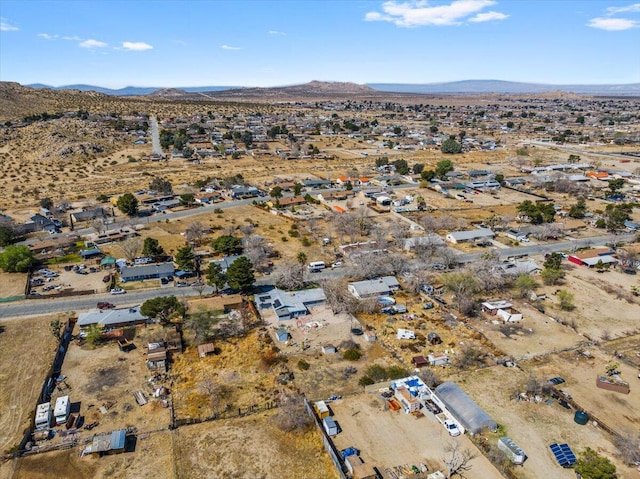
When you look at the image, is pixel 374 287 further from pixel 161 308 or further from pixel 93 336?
pixel 93 336

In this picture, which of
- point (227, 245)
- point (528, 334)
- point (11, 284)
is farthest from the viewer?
point (227, 245)

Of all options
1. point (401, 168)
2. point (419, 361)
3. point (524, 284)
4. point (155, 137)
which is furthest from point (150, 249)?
point (155, 137)

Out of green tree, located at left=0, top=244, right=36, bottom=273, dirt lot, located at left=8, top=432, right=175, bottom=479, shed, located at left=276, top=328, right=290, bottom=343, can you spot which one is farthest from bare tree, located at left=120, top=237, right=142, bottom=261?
dirt lot, located at left=8, top=432, right=175, bottom=479

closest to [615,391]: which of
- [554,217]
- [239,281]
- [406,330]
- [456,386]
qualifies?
[456,386]

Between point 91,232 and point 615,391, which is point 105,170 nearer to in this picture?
point 91,232

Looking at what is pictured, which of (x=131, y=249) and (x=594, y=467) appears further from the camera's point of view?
(x=131, y=249)

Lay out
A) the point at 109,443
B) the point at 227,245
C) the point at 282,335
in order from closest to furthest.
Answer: the point at 109,443 → the point at 282,335 → the point at 227,245
